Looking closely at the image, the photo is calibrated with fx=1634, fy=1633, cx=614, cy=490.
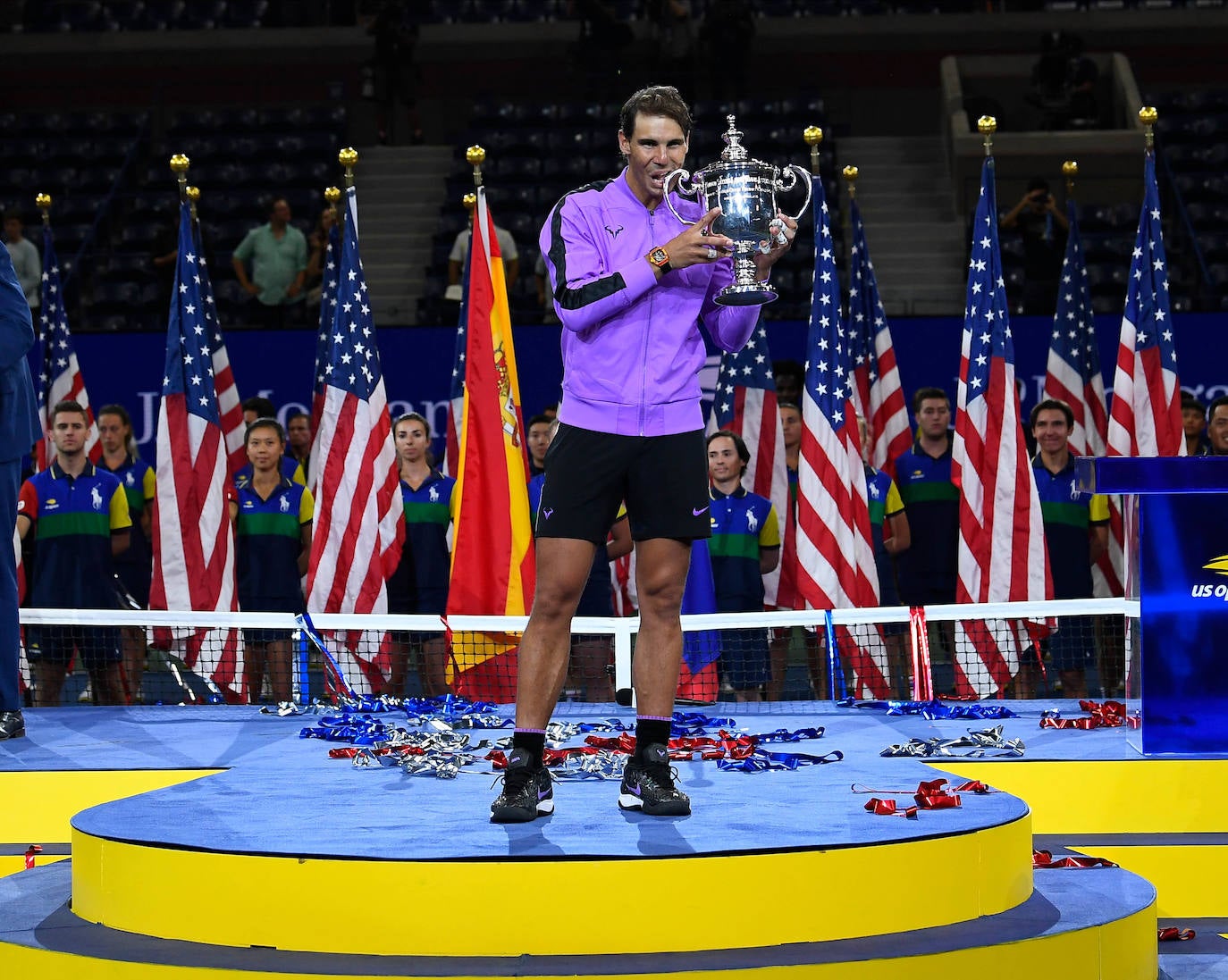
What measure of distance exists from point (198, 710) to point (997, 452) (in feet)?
14.3

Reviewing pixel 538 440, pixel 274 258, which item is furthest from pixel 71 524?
pixel 274 258

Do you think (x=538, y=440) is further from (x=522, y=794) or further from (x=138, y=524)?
(x=522, y=794)

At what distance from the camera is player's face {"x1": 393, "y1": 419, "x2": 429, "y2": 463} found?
8.85 metres

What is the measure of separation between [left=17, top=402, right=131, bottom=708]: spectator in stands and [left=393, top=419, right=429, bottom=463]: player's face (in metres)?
1.51

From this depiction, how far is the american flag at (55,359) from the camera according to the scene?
35.1ft

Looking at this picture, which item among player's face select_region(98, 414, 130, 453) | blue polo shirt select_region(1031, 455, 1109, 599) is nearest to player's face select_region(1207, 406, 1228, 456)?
blue polo shirt select_region(1031, 455, 1109, 599)

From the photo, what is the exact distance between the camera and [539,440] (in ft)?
29.7

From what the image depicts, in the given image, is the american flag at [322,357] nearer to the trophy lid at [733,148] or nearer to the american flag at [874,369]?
the american flag at [874,369]

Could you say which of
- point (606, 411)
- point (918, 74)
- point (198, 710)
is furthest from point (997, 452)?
point (918, 74)

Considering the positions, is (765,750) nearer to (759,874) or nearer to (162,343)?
(759,874)

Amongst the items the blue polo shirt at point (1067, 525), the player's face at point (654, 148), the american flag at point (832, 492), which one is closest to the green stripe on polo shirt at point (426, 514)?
the american flag at point (832, 492)

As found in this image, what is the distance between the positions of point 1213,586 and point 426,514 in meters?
4.75

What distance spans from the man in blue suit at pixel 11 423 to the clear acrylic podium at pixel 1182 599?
12.4ft

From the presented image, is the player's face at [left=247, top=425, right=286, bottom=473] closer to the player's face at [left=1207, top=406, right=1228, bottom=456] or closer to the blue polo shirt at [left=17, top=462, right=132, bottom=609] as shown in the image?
the blue polo shirt at [left=17, top=462, right=132, bottom=609]
